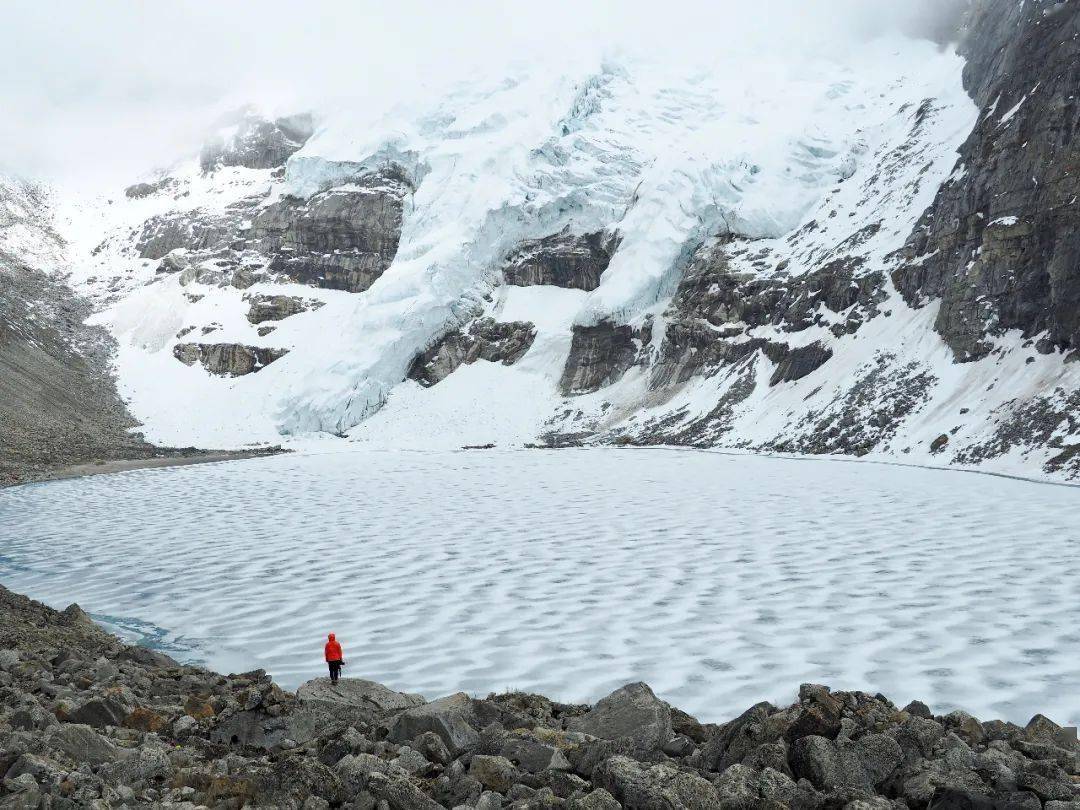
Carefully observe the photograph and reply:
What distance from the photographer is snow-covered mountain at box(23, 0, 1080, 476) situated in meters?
36.6

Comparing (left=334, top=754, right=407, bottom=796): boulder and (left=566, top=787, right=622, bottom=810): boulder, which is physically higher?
(left=566, top=787, right=622, bottom=810): boulder

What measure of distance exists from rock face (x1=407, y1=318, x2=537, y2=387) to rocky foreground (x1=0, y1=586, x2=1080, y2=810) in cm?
6435

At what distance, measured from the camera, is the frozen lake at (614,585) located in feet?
24.7

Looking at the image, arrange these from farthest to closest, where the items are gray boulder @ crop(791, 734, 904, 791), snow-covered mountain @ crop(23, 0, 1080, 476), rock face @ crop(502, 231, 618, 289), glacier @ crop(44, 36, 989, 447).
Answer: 1. rock face @ crop(502, 231, 618, 289)
2. glacier @ crop(44, 36, 989, 447)
3. snow-covered mountain @ crop(23, 0, 1080, 476)
4. gray boulder @ crop(791, 734, 904, 791)

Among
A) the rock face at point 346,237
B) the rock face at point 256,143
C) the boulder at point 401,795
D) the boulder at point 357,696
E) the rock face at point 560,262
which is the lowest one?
the boulder at point 357,696

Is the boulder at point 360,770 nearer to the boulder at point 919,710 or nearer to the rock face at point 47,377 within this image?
the boulder at point 919,710

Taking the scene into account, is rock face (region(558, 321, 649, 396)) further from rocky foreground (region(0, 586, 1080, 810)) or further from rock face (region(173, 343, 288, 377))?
rocky foreground (region(0, 586, 1080, 810))

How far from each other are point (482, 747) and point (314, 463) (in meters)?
37.9

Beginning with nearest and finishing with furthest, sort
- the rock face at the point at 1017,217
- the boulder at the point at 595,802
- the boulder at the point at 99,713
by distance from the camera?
1. the boulder at the point at 595,802
2. the boulder at the point at 99,713
3. the rock face at the point at 1017,217

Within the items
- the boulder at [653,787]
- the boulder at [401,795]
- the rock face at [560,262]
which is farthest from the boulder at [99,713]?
the rock face at [560,262]

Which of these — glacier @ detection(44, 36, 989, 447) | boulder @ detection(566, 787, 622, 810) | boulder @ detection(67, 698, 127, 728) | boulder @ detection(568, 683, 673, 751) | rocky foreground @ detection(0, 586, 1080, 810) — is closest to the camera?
boulder @ detection(566, 787, 622, 810)

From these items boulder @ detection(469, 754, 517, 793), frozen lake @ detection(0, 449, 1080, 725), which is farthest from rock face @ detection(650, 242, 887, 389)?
boulder @ detection(469, 754, 517, 793)

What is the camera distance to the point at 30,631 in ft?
27.3

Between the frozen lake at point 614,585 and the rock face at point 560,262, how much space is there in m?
51.5
